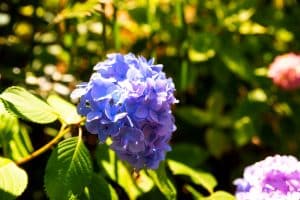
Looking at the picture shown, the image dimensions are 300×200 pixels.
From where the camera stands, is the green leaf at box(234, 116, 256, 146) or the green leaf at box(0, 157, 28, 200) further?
the green leaf at box(234, 116, 256, 146)

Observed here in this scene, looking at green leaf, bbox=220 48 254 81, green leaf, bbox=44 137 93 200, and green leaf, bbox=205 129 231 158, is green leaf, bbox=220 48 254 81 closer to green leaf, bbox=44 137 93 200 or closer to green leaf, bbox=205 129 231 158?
green leaf, bbox=205 129 231 158

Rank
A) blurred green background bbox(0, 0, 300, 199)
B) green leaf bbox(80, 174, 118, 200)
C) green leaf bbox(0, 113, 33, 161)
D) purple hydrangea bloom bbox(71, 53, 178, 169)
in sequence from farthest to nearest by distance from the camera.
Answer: blurred green background bbox(0, 0, 300, 199)
green leaf bbox(0, 113, 33, 161)
green leaf bbox(80, 174, 118, 200)
purple hydrangea bloom bbox(71, 53, 178, 169)

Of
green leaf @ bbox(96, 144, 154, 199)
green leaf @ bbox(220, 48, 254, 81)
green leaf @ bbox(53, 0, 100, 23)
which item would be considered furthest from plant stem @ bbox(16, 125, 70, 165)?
green leaf @ bbox(220, 48, 254, 81)

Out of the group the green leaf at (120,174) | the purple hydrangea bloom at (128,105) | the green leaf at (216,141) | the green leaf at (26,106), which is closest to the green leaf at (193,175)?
the green leaf at (120,174)

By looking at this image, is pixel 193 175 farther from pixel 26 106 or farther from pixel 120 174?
pixel 26 106

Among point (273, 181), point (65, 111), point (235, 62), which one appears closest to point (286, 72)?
point (235, 62)

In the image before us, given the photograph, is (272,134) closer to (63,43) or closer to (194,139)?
(194,139)

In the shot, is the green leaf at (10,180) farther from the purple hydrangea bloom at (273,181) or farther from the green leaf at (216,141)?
the green leaf at (216,141)
